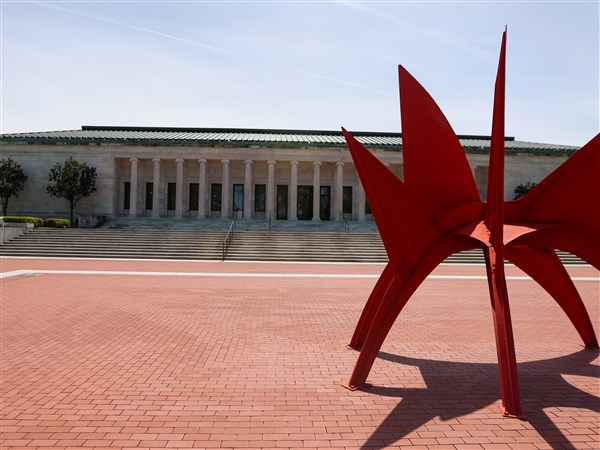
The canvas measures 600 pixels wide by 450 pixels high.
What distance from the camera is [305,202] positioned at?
143 ft

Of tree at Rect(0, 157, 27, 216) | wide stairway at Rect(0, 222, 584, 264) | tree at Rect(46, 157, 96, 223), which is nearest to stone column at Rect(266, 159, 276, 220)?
wide stairway at Rect(0, 222, 584, 264)

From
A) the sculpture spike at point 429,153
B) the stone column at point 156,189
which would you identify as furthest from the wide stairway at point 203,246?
the sculpture spike at point 429,153

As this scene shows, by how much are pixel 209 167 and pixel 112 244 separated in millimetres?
16560

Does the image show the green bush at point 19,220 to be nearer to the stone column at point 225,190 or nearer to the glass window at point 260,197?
the stone column at point 225,190

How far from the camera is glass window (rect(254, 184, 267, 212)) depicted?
4316cm

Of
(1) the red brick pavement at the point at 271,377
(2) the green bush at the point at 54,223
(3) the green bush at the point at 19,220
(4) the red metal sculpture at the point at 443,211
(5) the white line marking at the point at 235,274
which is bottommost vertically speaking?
(5) the white line marking at the point at 235,274

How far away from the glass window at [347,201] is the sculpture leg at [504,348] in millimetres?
37773

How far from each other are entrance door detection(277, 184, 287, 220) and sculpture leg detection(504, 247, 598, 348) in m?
35.7

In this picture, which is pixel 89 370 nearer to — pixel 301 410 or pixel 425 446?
pixel 301 410

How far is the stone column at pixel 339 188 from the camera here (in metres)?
40.1

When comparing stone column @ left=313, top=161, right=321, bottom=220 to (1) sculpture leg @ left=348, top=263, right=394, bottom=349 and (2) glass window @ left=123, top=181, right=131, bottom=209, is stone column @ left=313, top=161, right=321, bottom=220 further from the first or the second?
(1) sculpture leg @ left=348, top=263, right=394, bottom=349

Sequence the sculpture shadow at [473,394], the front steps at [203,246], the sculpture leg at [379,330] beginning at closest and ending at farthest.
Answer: the sculpture shadow at [473,394]
the sculpture leg at [379,330]
the front steps at [203,246]

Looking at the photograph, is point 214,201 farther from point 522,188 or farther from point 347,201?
point 522,188

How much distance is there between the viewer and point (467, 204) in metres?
6.36
